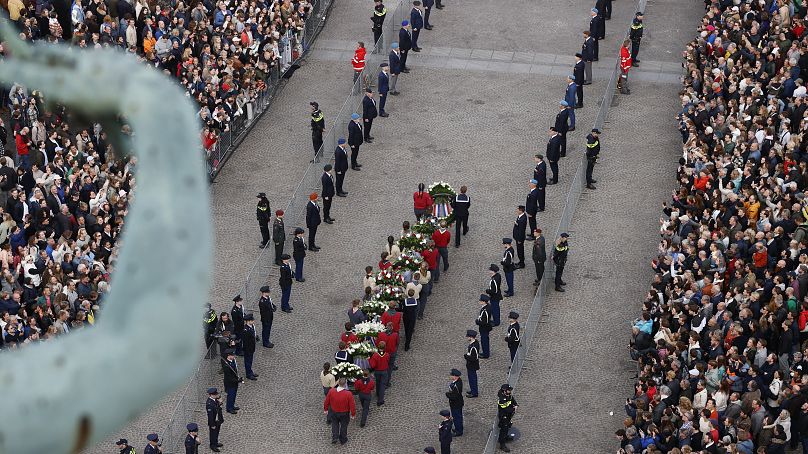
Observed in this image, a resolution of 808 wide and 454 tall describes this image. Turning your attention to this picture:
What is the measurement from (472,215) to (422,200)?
7.36 feet

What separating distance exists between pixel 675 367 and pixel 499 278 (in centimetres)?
558

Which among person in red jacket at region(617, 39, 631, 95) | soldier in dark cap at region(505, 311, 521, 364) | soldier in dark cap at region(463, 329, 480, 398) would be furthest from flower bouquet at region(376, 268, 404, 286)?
person in red jacket at region(617, 39, 631, 95)

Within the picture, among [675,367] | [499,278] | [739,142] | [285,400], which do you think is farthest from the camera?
[739,142]

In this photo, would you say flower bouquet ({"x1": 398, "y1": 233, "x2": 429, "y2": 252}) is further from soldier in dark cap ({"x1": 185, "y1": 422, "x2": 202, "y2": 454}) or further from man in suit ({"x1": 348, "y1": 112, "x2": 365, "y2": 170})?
soldier in dark cap ({"x1": 185, "y1": 422, "x2": 202, "y2": 454})

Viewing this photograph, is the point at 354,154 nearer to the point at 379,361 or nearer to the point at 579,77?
the point at 579,77

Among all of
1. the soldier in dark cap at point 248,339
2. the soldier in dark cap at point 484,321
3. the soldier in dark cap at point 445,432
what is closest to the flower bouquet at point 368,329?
the soldier in dark cap at point 248,339

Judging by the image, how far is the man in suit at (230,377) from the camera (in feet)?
82.1

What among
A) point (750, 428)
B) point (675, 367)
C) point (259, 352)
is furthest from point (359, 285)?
point (750, 428)

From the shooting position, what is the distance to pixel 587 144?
109ft

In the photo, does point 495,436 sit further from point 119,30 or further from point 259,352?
point 119,30

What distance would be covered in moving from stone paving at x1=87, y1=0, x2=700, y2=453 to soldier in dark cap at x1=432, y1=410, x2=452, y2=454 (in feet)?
3.60

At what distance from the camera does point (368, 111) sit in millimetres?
34875

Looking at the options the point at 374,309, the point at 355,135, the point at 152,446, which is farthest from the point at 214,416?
the point at 355,135

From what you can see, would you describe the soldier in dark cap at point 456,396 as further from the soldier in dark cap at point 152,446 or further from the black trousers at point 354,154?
the black trousers at point 354,154
